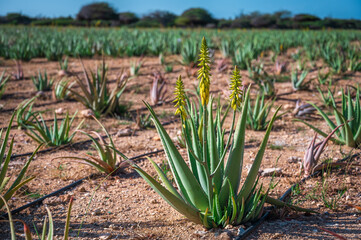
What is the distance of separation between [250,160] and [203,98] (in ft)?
A: 5.59

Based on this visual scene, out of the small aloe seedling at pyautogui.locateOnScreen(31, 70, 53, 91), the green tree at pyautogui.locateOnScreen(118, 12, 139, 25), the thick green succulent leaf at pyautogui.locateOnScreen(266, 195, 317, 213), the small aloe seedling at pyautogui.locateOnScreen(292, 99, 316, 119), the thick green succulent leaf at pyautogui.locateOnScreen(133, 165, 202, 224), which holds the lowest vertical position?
the thick green succulent leaf at pyautogui.locateOnScreen(266, 195, 317, 213)

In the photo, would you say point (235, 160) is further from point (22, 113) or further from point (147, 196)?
point (22, 113)

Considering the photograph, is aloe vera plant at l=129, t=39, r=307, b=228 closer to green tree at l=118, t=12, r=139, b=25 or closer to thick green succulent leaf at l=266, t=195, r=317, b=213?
thick green succulent leaf at l=266, t=195, r=317, b=213

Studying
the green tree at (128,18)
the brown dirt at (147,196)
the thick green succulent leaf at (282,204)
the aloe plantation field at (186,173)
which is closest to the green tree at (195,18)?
the green tree at (128,18)

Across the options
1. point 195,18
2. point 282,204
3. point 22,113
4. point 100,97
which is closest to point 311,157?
point 282,204

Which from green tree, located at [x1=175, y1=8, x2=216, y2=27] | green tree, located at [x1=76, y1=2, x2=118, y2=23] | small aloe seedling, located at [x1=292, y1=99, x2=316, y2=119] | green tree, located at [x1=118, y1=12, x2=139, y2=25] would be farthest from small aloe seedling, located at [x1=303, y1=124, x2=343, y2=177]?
green tree, located at [x1=76, y1=2, x2=118, y2=23]

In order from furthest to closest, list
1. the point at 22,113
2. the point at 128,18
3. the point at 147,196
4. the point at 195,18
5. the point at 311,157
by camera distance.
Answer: the point at 195,18
the point at 128,18
the point at 22,113
the point at 311,157
the point at 147,196

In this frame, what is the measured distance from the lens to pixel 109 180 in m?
2.58

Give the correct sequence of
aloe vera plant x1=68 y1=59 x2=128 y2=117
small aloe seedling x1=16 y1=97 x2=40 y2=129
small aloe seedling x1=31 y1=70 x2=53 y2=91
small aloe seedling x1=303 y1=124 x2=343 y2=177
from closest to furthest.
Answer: small aloe seedling x1=303 y1=124 x2=343 y2=177, small aloe seedling x1=16 y1=97 x2=40 y2=129, aloe vera plant x1=68 y1=59 x2=128 y2=117, small aloe seedling x1=31 y1=70 x2=53 y2=91

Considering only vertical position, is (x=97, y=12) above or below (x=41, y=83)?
above

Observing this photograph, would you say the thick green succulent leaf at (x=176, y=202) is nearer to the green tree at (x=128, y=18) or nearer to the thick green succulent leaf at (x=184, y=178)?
the thick green succulent leaf at (x=184, y=178)

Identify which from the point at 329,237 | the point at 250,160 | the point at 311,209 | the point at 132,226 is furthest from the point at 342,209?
the point at 132,226

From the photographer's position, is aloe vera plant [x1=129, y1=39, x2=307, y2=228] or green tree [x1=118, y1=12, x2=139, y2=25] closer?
aloe vera plant [x1=129, y1=39, x2=307, y2=228]

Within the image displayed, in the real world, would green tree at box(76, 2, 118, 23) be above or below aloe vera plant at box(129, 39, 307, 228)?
above
